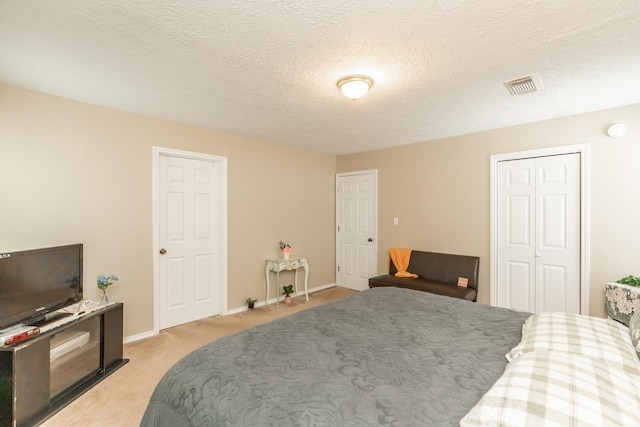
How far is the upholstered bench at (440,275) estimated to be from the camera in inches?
138

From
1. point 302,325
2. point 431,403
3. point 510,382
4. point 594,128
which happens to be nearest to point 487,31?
point 510,382

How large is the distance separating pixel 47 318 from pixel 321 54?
281 centimetres

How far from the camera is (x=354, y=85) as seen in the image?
7.27 ft

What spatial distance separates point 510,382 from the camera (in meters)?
0.99

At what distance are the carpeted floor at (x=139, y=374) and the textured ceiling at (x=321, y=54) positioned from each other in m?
2.42

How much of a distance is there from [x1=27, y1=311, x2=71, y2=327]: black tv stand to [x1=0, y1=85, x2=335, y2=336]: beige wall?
0.52 meters

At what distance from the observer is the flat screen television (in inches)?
77.8

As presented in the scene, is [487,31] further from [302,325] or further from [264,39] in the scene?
[302,325]

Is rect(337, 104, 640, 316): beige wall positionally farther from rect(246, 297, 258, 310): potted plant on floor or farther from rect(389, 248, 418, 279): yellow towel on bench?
rect(246, 297, 258, 310): potted plant on floor

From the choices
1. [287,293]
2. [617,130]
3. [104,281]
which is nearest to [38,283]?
[104,281]

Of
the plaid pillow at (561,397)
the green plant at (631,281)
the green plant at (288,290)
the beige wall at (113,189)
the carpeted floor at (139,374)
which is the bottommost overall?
the carpeted floor at (139,374)

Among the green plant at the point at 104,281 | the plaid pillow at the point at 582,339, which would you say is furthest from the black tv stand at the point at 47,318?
the plaid pillow at the point at 582,339

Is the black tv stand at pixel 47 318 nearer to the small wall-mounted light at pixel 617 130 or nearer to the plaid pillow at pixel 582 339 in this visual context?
the plaid pillow at pixel 582 339

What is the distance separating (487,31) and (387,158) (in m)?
2.99
